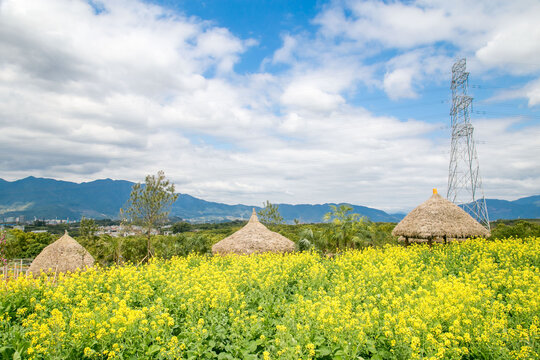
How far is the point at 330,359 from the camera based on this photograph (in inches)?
177

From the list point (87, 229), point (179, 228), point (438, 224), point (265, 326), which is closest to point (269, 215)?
point (87, 229)

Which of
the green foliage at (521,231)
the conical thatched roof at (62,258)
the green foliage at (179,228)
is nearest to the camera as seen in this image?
the conical thatched roof at (62,258)

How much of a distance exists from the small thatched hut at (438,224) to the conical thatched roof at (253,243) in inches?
272

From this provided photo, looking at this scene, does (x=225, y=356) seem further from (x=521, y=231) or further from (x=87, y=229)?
(x=87, y=229)

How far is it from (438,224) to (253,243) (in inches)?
394

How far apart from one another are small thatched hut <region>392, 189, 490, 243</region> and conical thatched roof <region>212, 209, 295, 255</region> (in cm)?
690

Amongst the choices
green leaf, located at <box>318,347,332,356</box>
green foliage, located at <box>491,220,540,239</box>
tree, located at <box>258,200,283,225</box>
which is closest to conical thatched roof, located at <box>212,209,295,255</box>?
green leaf, located at <box>318,347,332,356</box>

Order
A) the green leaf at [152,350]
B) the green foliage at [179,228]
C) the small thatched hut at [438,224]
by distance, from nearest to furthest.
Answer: the green leaf at [152,350] < the small thatched hut at [438,224] < the green foliage at [179,228]

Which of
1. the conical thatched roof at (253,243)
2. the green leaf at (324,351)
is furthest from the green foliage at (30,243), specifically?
the green leaf at (324,351)

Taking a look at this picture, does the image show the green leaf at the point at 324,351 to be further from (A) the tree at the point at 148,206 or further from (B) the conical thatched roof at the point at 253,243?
(A) the tree at the point at 148,206

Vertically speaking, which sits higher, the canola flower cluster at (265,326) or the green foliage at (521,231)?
the green foliage at (521,231)

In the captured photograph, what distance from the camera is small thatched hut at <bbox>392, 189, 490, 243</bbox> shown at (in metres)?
17.1

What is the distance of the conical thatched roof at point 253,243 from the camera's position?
16.2 meters

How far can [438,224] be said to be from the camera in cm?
1728
